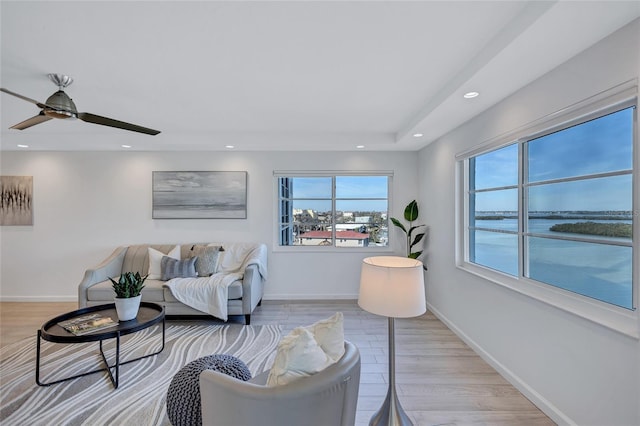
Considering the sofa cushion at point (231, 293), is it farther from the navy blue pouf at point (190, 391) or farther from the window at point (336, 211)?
the navy blue pouf at point (190, 391)

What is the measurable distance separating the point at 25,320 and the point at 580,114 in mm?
5892

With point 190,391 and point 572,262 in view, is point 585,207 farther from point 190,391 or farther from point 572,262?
point 190,391

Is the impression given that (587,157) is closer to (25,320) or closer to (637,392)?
(637,392)

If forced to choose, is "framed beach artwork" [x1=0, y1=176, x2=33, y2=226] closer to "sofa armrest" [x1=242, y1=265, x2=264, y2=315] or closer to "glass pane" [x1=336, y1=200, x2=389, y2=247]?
"sofa armrest" [x1=242, y1=265, x2=264, y2=315]

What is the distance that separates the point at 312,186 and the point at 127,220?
2860 millimetres

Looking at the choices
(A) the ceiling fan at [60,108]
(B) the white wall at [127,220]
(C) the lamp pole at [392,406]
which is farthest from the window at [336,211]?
(C) the lamp pole at [392,406]

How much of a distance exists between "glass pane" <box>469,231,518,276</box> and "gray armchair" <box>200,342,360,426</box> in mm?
1912

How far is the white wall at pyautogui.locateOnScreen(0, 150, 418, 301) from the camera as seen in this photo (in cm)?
431

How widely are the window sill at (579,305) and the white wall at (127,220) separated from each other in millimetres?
2272

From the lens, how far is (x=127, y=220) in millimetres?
4367

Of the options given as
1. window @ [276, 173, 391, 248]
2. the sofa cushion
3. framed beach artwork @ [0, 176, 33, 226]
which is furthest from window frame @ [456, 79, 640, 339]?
framed beach artwork @ [0, 176, 33, 226]

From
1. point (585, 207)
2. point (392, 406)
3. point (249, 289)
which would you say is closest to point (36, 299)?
point (249, 289)

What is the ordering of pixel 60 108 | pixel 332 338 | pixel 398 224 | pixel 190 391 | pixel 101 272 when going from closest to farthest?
pixel 332 338, pixel 190 391, pixel 60 108, pixel 101 272, pixel 398 224

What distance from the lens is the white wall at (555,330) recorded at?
1486 millimetres
